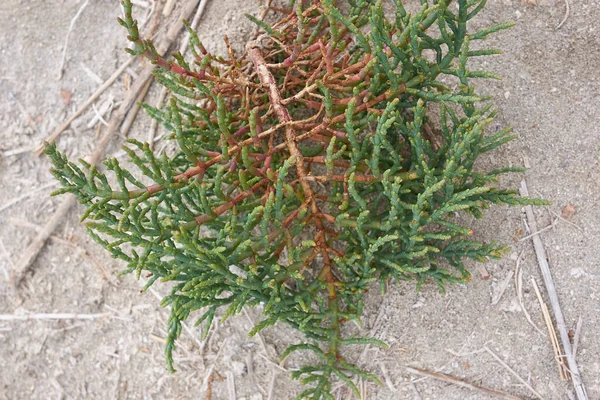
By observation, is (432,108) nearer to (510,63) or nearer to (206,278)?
(510,63)

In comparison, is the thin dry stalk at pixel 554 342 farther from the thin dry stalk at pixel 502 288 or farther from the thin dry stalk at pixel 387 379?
the thin dry stalk at pixel 387 379

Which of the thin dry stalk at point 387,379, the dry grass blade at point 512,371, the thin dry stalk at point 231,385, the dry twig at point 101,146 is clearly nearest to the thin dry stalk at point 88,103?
the dry twig at point 101,146

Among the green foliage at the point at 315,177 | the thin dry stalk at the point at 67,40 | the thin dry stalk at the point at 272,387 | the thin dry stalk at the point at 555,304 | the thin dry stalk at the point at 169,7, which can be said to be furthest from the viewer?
the thin dry stalk at the point at 67,40

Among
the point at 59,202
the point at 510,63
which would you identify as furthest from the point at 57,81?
the point at 510,63

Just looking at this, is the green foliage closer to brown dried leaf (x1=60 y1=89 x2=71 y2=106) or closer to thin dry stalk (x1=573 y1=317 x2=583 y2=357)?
thin dry stalk (x1=573 y1=317 x2=583 y2=357)

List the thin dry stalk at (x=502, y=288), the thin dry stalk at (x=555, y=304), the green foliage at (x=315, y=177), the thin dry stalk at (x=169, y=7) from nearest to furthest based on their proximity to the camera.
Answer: the green foliage at (x=315, y=177), the thin dry stalk at (x=555, y=304), the thin dry stalk at (x=502, y=288), the thin dry stalk at (x=169, y=7)
